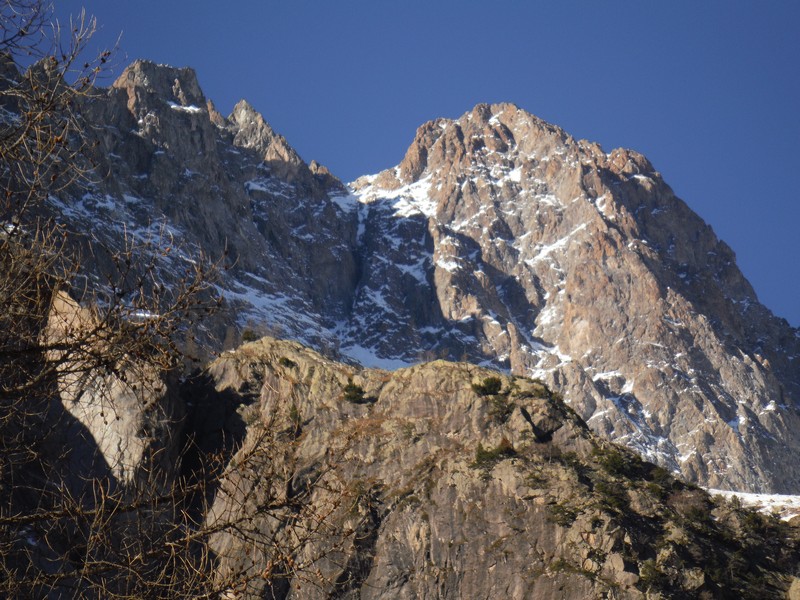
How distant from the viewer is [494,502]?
4394 centimetres

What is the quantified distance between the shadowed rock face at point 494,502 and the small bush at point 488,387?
0.15 m

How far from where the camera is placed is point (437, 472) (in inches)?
1845

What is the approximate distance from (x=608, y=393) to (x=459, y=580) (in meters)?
148

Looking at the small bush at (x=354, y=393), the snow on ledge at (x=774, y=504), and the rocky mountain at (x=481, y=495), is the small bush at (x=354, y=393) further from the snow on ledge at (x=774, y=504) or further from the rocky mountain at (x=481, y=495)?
the snow on ledge at (x=774, y=504)

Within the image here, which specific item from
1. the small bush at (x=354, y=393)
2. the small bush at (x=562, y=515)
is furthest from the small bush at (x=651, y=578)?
the small bush at (x=354, y=393)

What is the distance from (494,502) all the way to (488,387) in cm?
917

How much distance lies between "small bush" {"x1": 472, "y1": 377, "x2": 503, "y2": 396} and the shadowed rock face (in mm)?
152

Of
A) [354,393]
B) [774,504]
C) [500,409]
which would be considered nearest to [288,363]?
[354,393]

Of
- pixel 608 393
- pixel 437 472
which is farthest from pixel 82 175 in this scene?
pixel 608 393

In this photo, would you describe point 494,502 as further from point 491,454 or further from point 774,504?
point 774,504

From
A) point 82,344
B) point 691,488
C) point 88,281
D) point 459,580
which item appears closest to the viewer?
point 82,344

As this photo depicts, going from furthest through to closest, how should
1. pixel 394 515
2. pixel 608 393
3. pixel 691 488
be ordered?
pixel 608 393 < pixel 691 488 < pixel 394 515

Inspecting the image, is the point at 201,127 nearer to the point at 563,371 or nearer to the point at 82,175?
the point at 563,371

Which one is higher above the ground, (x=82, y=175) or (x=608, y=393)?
(x=608, y=393)
